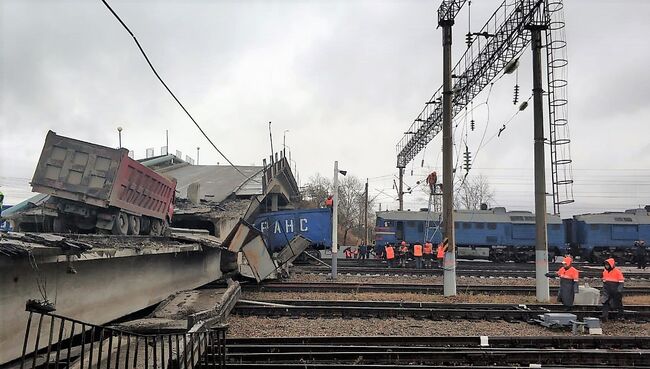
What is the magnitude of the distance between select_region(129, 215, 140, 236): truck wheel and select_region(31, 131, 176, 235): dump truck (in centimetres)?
50

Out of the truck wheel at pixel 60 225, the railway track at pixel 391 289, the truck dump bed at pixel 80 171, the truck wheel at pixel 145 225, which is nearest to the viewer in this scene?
the truck dump bed at pixel 80 171

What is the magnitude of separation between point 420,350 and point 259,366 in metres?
2.59

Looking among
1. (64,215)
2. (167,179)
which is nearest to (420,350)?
(64,215)

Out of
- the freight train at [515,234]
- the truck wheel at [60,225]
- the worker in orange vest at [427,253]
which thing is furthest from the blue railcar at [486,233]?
the truck wheel at [60,225]

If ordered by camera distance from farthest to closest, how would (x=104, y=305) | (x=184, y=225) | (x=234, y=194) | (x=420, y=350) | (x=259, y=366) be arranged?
1. (x=234, y=194)
2. (x=184, y=225)
3. (x=104, y=305)
4. (x=420, y=350)
5. (x=259, y=366)

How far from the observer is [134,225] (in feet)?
51.5

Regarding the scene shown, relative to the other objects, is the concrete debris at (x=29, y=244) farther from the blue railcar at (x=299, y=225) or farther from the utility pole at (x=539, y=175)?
the blue railcar at (x=299, y=225)

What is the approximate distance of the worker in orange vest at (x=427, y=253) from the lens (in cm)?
2519

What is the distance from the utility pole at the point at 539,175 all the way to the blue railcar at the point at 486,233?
1696cm

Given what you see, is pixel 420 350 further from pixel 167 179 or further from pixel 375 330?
pixel 167 179

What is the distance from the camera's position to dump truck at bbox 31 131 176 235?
44.5 ft

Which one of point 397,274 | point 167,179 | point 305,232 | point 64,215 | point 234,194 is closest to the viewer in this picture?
point 64,215

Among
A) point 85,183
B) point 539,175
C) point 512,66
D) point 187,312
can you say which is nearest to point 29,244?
point 187,312

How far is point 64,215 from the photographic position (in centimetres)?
1420
